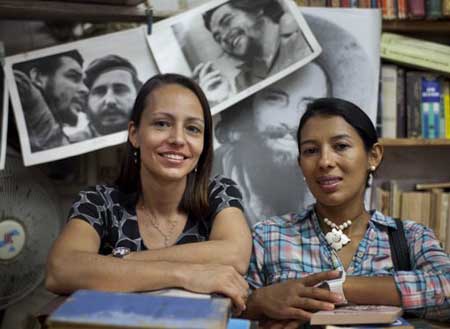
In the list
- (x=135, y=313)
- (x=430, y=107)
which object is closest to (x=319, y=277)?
(x=135, y=313)

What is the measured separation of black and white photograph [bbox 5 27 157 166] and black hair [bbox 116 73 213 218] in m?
0.24

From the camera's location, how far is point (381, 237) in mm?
1346

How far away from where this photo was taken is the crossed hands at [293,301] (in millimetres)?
1114

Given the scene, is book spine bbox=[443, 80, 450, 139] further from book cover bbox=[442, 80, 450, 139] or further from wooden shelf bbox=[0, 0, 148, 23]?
wooden shelf bbox=[0, 0, 148, 23]

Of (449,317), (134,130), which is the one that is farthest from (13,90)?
(449,317)

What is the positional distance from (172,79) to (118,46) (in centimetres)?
39

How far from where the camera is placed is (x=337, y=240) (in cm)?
135

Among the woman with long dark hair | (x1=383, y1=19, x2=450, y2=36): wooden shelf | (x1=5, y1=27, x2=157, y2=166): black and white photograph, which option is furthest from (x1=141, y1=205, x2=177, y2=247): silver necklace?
(x1=383, y1=19, x2=450, y2=36): wooden shelf

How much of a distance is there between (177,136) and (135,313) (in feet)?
2.20

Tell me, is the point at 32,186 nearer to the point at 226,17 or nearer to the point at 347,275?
the point at 226,17

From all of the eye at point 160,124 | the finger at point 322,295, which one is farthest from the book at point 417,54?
the finger at point 322,295

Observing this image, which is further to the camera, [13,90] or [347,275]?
[13,90]

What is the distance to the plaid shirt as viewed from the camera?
4.18 feet

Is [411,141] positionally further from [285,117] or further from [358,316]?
[358,316]
